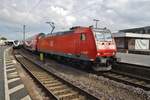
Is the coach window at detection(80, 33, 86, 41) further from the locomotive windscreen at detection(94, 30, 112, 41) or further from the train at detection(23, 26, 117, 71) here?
the locomotive windscreen at detection(94, 30, 112, 41)

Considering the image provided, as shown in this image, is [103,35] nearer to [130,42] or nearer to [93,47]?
[93,47]

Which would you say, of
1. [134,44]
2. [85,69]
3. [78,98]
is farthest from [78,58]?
[134,44]

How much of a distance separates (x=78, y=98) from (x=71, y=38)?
1105 cm

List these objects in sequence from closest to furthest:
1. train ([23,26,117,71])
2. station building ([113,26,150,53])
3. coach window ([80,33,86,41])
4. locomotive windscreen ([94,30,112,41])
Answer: train ([23,26,117,71])
locomotive windscreen ([94,30,112,41])
coach window ([80,33,86,41])
station building ([113,26,150,53])

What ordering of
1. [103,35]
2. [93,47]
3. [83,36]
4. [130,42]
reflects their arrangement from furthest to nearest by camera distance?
1. [130,42]
2. [83,36]
3. [103,35]
4. [93,47]

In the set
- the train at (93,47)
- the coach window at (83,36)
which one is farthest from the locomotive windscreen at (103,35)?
the coach window at (83,36)

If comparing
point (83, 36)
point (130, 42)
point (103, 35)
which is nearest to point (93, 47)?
point (103, 35)

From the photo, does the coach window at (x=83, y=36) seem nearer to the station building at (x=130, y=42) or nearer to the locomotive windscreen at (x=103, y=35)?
the locomotive windscreen at (x=103, y=35)

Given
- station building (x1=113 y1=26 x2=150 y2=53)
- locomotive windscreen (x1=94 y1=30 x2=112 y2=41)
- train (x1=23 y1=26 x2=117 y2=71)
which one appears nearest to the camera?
train (x1=23 y1=26 x2=117 y2=71)

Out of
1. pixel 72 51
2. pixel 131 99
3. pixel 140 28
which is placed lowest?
pixel 131 99

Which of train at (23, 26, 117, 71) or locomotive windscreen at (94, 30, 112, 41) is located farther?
locomotive windscreen at (94, 30, 112, 41)

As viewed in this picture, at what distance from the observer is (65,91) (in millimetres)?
11062

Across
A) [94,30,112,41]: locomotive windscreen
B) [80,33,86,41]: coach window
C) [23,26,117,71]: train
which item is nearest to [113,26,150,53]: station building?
[23,26,117,71]: train

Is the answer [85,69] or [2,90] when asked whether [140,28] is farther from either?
[2,90]
